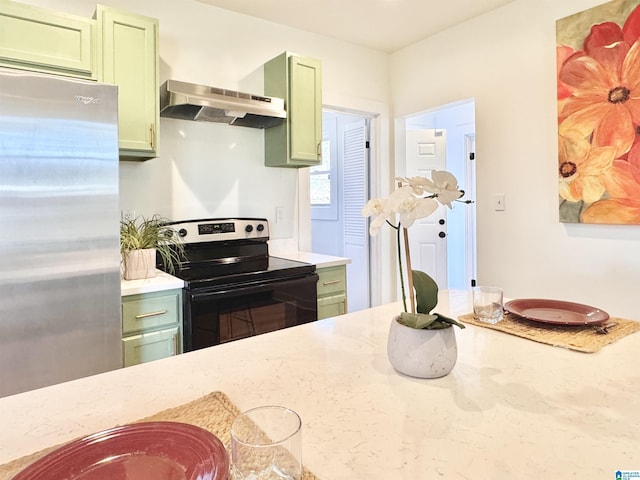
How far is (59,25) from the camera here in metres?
1.96

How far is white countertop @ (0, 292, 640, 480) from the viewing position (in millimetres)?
599

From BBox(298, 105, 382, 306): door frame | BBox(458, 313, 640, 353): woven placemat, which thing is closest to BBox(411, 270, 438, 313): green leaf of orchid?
BBox(458, 313, 640, 353): woven placemat

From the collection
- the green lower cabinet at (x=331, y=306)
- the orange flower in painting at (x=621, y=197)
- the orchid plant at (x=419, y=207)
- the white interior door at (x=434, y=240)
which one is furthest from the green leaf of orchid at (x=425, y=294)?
the white interior door at (x=434, y=240)

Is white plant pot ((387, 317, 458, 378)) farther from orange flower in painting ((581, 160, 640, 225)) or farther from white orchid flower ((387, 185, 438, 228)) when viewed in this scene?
orange flower in painting ((581, 160, 640, 225))

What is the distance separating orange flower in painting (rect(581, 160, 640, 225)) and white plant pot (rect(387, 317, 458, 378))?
6.48 feet

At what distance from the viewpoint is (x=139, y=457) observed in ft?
1.93

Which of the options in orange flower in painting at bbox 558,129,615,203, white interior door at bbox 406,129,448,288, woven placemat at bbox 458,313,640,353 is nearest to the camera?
woven placemat at bbox 458,313,640,353

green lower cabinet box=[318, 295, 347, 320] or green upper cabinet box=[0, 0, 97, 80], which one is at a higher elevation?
green upper cabinet box=[0, 0, 97, 80]

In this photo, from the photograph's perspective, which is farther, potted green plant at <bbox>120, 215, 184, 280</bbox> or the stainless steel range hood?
the stainless steel range hood

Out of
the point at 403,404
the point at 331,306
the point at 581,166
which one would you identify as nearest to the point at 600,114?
the point at 581,166

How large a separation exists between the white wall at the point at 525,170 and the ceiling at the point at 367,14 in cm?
15

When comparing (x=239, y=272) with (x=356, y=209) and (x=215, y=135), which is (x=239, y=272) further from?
(x=356, y=209)

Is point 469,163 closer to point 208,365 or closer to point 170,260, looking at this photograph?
point 170,260

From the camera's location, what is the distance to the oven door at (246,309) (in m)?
1.99
